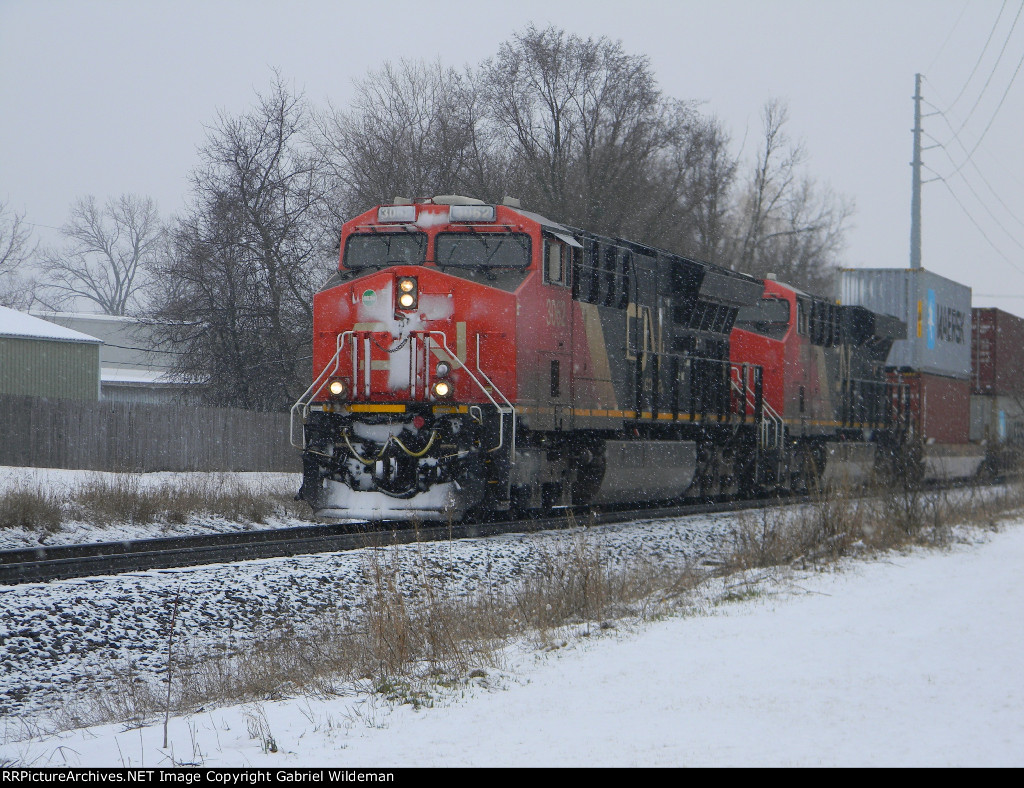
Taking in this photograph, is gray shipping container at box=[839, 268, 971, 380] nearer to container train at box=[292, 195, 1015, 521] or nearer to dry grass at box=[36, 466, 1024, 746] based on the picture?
container train at box=[292, 195, 1015, 521]

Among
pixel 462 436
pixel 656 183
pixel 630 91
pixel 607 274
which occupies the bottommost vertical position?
pixel 462 436

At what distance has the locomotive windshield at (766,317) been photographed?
806 inches

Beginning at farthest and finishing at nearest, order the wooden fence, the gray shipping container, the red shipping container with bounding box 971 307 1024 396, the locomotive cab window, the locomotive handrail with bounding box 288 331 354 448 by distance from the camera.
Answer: the red shipping container with bounding box 971 307 1024 396 → the wooden fence → the gray shipping container → the locomotive cab window → the locomotive handrail with bounding box 288 331 354 448

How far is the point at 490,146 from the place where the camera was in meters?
36.2

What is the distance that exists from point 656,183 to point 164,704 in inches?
1384

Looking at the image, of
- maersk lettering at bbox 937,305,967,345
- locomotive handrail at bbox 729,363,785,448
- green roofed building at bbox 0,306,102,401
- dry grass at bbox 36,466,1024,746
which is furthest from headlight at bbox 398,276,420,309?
green roofed building at bbox 0,306,102,401

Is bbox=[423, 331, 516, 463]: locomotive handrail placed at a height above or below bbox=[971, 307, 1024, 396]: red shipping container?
below

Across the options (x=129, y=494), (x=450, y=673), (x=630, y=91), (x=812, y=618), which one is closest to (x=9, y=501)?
(x=129, y=494)

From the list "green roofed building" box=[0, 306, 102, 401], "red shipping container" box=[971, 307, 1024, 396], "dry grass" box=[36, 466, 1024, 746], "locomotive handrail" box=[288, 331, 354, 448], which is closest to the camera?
"dry grass" box=[36, 466, 1024, 746]

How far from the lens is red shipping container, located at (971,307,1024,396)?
31266 millimetres

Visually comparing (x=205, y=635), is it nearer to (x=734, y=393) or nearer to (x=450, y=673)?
(x=450, y=673)

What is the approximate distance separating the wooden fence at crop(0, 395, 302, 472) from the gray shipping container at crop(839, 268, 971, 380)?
14.2 m

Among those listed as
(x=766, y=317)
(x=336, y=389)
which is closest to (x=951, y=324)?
(x=766, y=317)

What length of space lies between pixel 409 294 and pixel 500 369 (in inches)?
57.5
